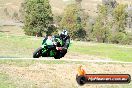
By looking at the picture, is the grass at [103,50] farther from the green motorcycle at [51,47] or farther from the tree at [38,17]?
the tree at [38,17]

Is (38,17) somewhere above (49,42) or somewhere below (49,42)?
below

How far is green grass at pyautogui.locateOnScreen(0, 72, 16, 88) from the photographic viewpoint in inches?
935

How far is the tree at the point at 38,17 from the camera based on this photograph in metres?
99.1

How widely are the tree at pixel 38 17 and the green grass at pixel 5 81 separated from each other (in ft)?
240

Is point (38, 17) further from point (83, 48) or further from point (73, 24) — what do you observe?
point (83, 48)

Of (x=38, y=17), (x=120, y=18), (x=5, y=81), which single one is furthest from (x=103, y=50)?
(x=120, y=18)

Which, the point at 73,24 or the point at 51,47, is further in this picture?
the point at 73,24

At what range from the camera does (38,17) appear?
100250 mm

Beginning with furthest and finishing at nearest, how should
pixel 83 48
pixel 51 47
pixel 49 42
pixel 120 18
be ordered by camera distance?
1. pixel 120 18
2. pixel 83 48
3. pixel 51 47
4. pixel 49 42

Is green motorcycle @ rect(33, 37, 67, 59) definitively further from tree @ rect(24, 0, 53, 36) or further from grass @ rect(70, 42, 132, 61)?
tree @ rect(24, 0, 53, 36)

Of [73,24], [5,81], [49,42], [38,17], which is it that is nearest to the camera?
[49,42]

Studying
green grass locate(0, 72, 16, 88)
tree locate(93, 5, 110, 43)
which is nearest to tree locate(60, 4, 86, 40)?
tree locate(93, 5, 110, 43)

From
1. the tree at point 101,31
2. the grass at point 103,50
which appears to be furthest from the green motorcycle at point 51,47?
the tree at point 101,31

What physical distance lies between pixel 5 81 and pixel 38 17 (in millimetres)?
76234
